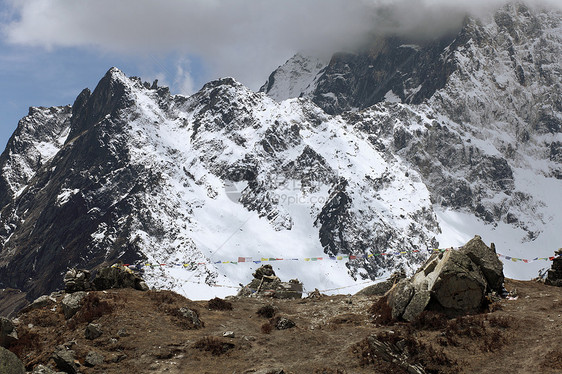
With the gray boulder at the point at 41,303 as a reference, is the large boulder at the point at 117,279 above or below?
above

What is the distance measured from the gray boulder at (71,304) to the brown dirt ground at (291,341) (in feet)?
1.92

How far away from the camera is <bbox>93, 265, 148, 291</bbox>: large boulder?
101 feet

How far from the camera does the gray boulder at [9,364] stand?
17547 mm

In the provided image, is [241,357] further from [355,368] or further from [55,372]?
[55,372]

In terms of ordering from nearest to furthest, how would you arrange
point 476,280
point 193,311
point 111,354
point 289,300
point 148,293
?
point 111,354
point 476,280
point 193,311
point 148,293
point 289,300

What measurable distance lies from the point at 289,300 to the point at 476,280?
14.4 m

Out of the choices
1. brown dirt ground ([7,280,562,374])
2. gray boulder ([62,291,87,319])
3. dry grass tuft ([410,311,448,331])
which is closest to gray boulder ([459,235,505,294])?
brown dirt ground ([7,280,562,374])

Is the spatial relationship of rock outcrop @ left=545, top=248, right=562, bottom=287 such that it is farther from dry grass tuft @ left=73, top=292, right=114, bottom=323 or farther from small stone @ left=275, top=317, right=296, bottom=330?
dry grass tuft @ left=73, top=292, right=114, bottom=323

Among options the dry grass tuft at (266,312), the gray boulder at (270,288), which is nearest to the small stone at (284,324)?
the dry grass tuft at (266,312)

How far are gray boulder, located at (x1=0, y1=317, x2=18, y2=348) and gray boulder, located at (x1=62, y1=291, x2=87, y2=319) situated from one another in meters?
3.13

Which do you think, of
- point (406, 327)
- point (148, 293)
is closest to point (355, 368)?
A: point (406, 327)

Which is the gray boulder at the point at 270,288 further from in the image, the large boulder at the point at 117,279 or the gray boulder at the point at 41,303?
the gray boulder at the point at 41,303

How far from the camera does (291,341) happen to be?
24203mm

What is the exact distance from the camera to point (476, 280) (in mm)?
25281
